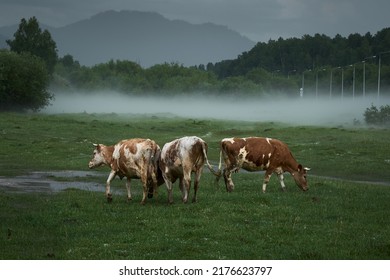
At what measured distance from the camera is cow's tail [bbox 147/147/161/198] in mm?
26641

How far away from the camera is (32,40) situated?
154 meters

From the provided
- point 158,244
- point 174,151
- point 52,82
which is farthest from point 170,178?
point 52,82

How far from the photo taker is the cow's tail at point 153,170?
26.6m

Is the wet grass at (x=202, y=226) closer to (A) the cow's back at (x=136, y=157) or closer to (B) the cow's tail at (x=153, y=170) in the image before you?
(B) the cow's tail at (x=153, y=170)

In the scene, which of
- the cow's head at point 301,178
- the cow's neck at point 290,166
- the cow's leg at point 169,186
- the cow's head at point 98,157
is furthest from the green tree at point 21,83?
the cow's leg at point 169,186

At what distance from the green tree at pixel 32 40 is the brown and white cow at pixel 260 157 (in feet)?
419

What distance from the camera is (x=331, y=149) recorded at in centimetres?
5425

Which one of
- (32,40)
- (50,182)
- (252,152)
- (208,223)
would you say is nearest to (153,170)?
(208,223)

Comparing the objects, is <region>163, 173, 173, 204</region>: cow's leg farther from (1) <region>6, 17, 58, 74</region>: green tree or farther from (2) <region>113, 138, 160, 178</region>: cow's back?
(1) <region>6, 17, 58, 74</region>: green tree

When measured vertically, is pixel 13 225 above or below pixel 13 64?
below

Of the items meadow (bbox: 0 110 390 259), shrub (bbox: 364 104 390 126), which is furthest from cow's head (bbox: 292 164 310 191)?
shrub (bbox: 364 104 390 126)

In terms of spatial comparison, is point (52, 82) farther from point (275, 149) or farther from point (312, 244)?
point (312, 244)
